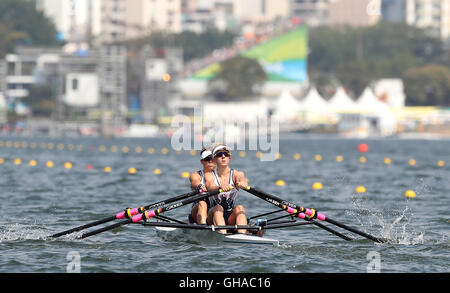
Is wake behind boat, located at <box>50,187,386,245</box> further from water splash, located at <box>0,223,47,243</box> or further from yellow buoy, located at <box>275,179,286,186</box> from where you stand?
yellow buoy, located at <box>275,179,286,186</box>

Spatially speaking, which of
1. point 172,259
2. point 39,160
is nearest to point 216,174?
point 172,259

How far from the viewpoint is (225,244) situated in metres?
21.6

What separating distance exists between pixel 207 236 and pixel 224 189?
4.01ft

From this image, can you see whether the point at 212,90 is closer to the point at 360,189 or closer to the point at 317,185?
the point at 317,185

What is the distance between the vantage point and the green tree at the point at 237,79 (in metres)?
172

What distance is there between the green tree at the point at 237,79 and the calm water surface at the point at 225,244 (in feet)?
398

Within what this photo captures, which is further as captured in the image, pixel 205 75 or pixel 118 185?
pixel 205 75

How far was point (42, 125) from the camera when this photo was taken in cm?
14875

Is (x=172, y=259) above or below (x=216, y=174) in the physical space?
below

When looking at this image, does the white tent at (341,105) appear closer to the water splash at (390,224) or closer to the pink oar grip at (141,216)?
the water splash at (390,224)

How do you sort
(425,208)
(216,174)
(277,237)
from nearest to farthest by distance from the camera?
(216,174) → (277,237) → (425,208)
